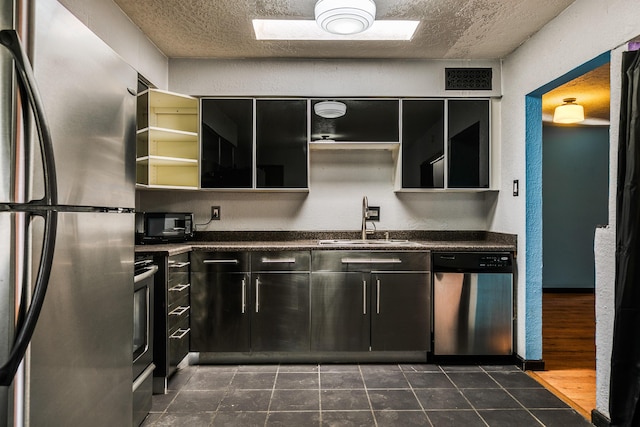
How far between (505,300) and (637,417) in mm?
1219

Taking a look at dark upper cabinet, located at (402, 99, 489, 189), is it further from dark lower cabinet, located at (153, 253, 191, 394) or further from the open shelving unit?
dark lower cabinet, located at (153, 253, 191, 394)

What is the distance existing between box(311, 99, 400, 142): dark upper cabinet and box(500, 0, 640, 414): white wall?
926mm

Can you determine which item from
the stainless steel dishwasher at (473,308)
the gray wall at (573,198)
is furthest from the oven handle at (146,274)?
the gray wall at (573,198)

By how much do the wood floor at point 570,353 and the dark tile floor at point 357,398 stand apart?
12 centimetres

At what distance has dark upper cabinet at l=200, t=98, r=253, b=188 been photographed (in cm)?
315

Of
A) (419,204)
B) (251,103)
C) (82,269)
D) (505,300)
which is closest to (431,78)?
(419,204)

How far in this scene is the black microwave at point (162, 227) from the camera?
291 cm

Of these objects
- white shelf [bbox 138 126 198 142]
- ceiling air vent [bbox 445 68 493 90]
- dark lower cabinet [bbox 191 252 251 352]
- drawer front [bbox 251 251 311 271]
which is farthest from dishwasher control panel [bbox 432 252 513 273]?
white shelf [bbox 138 126 198 142]

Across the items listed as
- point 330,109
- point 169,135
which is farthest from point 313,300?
point 169,135

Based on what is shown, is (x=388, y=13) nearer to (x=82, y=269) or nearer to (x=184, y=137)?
(x=184, y=137)

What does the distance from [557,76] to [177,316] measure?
119 inches

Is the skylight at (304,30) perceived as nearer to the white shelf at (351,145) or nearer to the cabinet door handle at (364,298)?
the white shelf at (351,145)

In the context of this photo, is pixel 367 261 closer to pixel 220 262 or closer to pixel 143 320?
pixel 220 262

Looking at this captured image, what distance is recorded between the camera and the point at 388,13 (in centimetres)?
252
